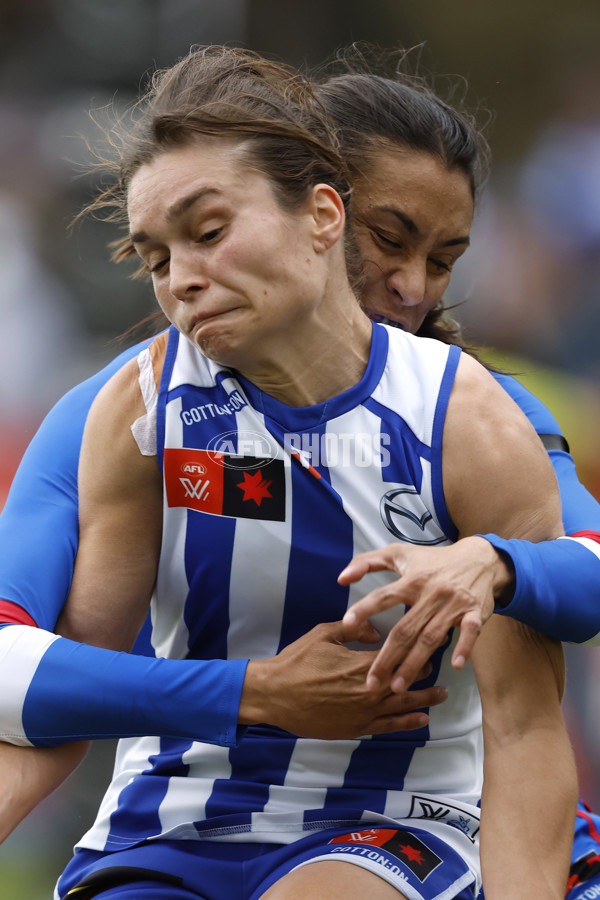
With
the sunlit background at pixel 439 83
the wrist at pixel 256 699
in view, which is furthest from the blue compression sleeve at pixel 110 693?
the sunlit background at pixel 439 83

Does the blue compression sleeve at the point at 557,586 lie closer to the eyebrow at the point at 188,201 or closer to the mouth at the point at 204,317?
the mouth at the point at 204,317

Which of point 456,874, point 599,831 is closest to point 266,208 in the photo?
point 456,874

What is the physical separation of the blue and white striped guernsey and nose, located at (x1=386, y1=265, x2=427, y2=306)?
39cm

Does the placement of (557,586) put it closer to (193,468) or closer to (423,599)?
(423,599)

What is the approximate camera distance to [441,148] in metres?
1.96

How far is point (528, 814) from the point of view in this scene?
1345mm

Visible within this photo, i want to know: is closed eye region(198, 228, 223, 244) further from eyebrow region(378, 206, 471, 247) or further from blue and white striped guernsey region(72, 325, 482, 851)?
eyebrow region(378, 206, 471, 247)

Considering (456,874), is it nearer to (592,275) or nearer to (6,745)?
(6,745)

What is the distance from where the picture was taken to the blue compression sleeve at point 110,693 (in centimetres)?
134

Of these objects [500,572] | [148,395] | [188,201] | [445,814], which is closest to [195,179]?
[188,201]

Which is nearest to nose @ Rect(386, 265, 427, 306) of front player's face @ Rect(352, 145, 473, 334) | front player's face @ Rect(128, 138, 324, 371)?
front player's face @ Rect(352, 145, 473, 334)

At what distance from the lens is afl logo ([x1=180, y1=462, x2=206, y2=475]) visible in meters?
1.48

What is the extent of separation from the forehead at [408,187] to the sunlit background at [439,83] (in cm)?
203

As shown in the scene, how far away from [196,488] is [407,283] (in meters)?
0.67
